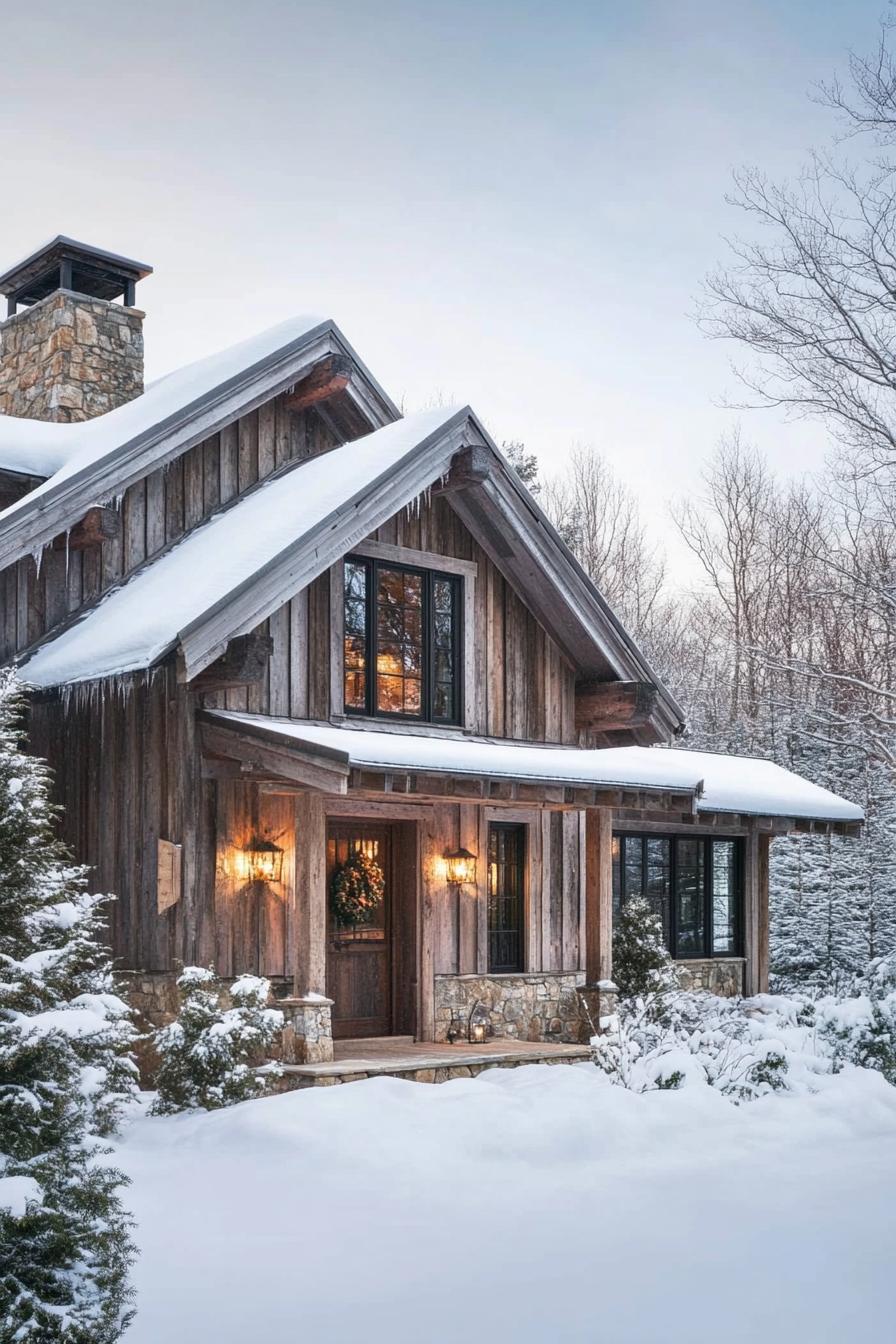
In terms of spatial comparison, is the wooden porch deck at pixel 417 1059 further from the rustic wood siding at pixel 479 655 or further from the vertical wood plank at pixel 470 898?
the rustic wood siding at pixel 479 655

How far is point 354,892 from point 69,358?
7.44m

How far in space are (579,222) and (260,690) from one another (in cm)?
1249

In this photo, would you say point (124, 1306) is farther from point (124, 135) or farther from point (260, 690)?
point (124, 135)

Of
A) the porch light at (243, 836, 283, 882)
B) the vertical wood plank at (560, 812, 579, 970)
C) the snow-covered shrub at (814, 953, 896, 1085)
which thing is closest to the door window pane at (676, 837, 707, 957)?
the vertical wood plank at (560, 812, 579, 970)

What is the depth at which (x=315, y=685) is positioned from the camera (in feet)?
42.5

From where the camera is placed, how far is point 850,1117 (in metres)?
10.5

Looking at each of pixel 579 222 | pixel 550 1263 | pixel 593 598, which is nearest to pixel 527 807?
pixel 593 598

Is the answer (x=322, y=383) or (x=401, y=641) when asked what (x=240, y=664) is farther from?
(x=322, y=383)

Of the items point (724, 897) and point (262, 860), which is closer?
point (262, 860)

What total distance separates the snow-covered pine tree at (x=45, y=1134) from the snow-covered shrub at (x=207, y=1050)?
9.69ft

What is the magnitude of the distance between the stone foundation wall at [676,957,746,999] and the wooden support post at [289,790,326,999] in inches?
297

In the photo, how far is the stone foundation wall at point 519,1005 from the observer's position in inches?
548

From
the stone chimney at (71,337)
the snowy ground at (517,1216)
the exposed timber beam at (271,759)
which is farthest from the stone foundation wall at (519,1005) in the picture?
the stone chimney at (71,337)

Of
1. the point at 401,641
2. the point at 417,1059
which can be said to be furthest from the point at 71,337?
the point at 417,1059
